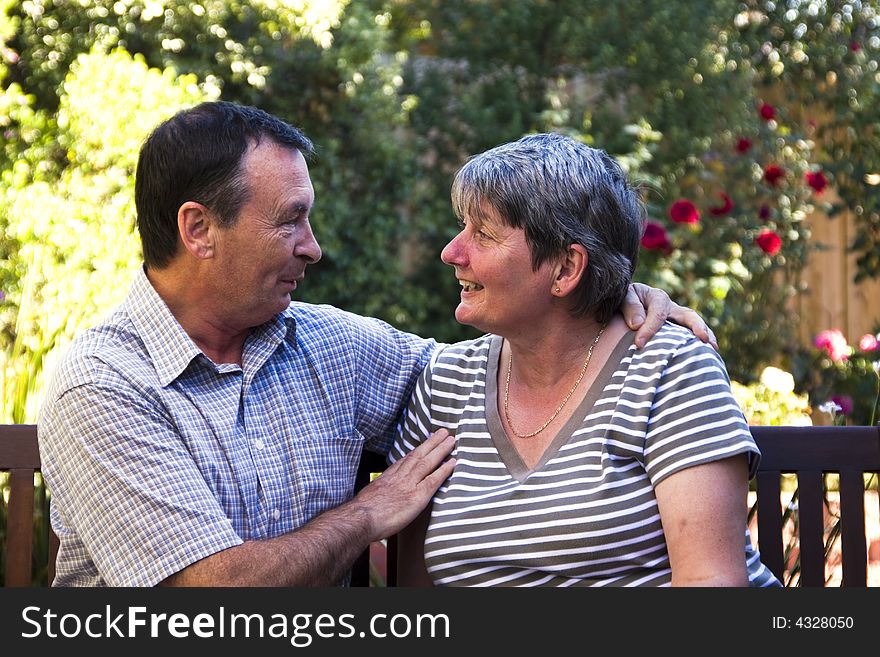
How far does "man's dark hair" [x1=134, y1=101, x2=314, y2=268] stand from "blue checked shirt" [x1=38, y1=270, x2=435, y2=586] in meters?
0.12

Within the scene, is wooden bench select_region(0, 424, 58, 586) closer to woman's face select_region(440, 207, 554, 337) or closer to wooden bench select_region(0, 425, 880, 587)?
wooden bench select_region(0, 425, 880, 587)

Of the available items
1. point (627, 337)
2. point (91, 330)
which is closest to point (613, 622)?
point (627, 337)

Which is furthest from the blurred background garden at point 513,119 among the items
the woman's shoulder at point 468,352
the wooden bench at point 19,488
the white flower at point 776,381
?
the woman's shoulder at point 468,352

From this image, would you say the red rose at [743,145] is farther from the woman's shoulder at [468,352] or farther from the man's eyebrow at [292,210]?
the man's eyebrow at [292,210]

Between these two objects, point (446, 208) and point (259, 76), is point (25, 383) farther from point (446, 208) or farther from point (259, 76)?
point (446, 208)

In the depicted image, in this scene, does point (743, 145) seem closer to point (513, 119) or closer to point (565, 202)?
point (513, 119)

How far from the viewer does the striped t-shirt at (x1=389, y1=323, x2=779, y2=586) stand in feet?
6.64

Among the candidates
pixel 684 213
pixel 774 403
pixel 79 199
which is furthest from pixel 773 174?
pixel 79 199

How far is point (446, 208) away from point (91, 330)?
12.5ft

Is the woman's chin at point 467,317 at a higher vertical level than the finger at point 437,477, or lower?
higher

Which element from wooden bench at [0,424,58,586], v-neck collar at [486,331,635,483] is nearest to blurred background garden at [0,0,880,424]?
wooden bench at [0,424,58,586]

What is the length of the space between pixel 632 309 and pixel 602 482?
0.37 meters

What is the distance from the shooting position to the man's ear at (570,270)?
217 cm

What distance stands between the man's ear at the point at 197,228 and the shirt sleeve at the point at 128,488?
1.14 ft
